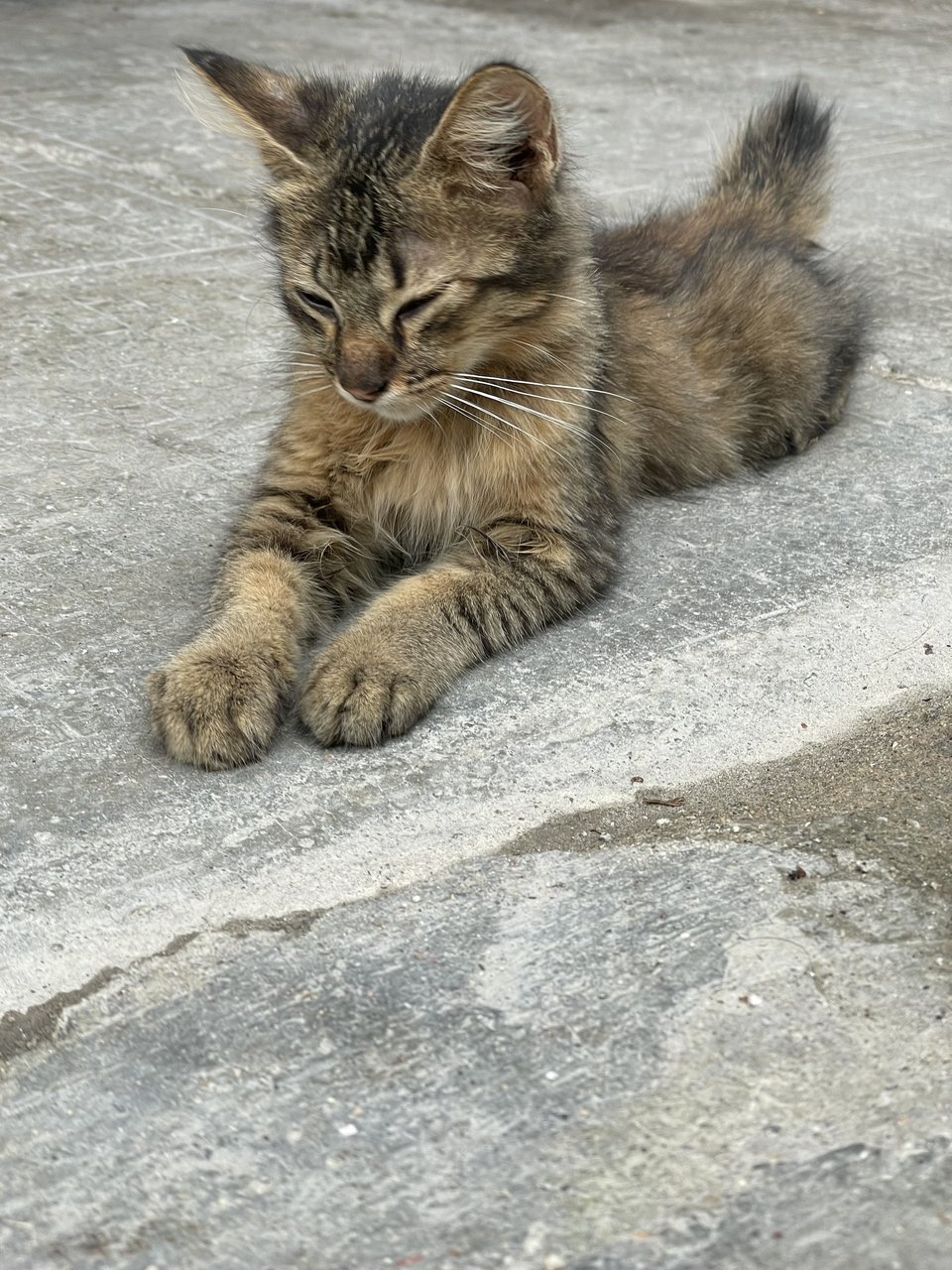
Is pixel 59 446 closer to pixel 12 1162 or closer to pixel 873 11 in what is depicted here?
pixel 12 1162

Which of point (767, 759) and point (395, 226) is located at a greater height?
point (395, 226)

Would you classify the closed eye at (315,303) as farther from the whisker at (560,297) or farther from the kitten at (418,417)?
the whisker at (560,297)

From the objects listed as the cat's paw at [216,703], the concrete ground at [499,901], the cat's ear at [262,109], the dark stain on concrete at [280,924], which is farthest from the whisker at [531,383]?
the dark stain on concrete at [280,924]

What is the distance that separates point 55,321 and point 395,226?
95.0 inches

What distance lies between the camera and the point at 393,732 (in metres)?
3.53

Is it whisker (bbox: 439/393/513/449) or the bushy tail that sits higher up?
the bushy tail

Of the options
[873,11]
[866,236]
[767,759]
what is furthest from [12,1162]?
Result: [873,11]

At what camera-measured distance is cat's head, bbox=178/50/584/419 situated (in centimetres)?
381

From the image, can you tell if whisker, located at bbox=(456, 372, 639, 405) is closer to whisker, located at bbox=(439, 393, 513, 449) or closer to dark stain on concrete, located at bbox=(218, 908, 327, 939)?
whisker, located at bbox=(439, 393, 513, 449)

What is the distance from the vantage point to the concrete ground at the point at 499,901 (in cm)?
232

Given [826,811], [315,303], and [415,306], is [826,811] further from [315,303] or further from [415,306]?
[315,303]

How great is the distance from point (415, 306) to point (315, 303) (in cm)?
30

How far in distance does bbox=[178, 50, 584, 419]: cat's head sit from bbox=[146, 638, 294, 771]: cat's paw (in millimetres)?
720

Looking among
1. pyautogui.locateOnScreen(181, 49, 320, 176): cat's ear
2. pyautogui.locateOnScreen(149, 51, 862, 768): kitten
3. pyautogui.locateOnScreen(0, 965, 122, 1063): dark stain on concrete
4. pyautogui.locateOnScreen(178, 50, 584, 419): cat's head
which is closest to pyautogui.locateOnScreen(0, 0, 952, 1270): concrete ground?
pyautogui.locateOnScreen(0, 965, 122, 1063): dark stain on concrete
